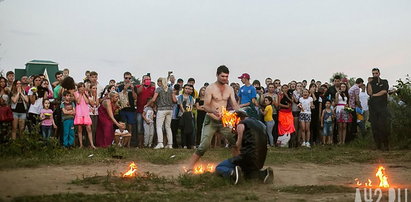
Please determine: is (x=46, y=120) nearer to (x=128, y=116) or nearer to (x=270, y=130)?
(x=128, y=116)

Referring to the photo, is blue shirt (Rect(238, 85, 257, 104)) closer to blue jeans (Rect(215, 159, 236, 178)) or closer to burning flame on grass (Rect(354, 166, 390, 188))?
burning flame on grass (Rect(354, 166, 390, 188))

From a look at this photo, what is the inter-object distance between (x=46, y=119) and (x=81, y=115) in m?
1.01

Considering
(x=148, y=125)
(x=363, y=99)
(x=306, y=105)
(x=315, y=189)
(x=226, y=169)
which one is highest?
(x=363, y=99)

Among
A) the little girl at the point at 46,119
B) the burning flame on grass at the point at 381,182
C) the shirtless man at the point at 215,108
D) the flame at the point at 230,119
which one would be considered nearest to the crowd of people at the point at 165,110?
the little girl at the point at 46,119

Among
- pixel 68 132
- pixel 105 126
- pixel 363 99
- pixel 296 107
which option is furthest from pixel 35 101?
pixel 363 99

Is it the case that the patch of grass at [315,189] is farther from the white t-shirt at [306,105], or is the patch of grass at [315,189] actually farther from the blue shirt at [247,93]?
the white t-shirt at [306,105]

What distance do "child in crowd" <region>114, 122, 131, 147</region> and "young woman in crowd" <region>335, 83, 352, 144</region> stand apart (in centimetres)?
759

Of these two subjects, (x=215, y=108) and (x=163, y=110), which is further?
(x=163, y=110)

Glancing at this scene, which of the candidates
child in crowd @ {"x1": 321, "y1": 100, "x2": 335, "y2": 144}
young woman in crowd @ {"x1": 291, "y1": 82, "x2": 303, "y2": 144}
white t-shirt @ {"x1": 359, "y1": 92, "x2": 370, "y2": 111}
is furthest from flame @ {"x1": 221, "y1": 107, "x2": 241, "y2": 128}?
white t-shirt @ {"x1": 359, "y1": 92, "x2": 370, "y2": 111}

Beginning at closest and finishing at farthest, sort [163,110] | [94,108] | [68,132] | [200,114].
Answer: [68,132]
[94,108]
[163,110]
[200,114]

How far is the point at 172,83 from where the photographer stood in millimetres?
18766

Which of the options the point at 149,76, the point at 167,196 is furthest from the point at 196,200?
the point at 149,76

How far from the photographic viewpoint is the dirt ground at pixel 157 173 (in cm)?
846

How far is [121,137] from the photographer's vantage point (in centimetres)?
1655
